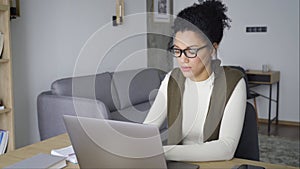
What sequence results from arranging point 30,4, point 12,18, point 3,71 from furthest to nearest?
point 30,4 → point 12,18 → point 3,71

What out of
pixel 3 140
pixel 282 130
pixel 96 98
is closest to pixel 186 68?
pixel 3 140

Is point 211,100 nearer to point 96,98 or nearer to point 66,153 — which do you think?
point 66,153

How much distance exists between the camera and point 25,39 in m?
2.90

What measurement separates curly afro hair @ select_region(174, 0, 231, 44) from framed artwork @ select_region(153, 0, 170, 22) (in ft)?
10.8

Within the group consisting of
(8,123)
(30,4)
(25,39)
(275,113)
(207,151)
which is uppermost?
(30,4)

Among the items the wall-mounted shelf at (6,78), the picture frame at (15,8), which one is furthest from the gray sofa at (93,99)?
the picture frame at (15,8)

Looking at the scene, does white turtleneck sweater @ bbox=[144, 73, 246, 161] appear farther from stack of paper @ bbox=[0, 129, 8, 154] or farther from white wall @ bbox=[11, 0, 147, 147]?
stack of paper @ bbox=[0, 129, 8, 154]

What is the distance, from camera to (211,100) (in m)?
1.34

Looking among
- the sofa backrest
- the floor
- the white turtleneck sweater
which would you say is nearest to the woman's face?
the white turtleneck sweater

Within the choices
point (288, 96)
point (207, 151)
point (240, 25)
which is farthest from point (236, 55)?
point (207, 151)

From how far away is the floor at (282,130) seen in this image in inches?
159

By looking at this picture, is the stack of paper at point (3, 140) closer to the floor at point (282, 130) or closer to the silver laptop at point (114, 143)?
the silver laptop at point (114, 143)

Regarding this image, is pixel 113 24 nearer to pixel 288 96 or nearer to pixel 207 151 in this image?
pixel 288 96

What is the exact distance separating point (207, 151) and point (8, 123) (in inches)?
70.0
